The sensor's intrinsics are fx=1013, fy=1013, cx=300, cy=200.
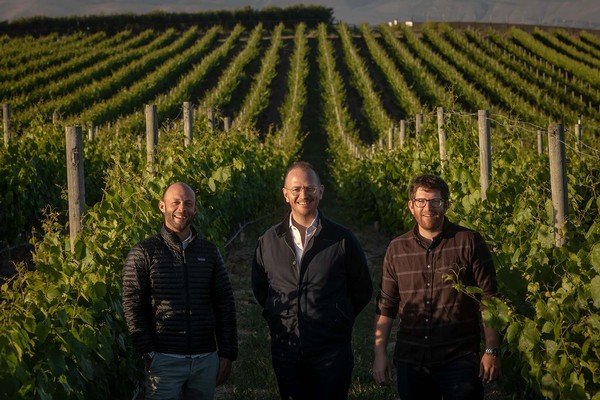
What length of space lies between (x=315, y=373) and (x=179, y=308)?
71 centimetres

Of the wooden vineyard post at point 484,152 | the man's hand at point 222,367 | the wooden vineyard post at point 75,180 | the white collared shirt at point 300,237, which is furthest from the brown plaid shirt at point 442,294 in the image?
the wooden vineyard post at point 484,152

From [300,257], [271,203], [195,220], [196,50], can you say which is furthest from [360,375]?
[196,50]

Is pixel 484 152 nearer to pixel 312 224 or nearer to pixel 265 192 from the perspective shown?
pixel 312 224

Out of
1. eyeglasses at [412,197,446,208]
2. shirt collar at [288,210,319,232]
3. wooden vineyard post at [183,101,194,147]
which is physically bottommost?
shirt collar at [288,210,319,232]

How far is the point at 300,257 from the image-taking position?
190 inches

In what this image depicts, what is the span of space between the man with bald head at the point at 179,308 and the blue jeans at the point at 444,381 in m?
0.87

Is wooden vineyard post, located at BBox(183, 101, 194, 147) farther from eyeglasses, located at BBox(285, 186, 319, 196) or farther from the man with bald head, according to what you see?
eyeglasses, located at BBox(285, 186, 319, 196)

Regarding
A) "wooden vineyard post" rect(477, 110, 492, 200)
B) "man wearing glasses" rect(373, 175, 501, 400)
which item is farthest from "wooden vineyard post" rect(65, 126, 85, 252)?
"wooden vineyard post" rect(477, 110, 492, 200)

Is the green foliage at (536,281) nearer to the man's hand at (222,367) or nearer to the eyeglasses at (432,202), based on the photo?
the eyeglasses at (432,202)

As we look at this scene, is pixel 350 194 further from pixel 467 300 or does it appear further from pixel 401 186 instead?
pixel 467 300

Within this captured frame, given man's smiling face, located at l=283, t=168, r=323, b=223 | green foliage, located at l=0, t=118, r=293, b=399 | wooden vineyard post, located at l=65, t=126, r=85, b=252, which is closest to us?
green foliage, located at l=0, t=118, r=293, b=399

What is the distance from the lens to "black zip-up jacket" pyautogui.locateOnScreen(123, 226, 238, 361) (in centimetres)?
475

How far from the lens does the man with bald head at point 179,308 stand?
4746 millimetres

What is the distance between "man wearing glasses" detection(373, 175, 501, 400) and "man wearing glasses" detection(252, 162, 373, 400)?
243 mm
